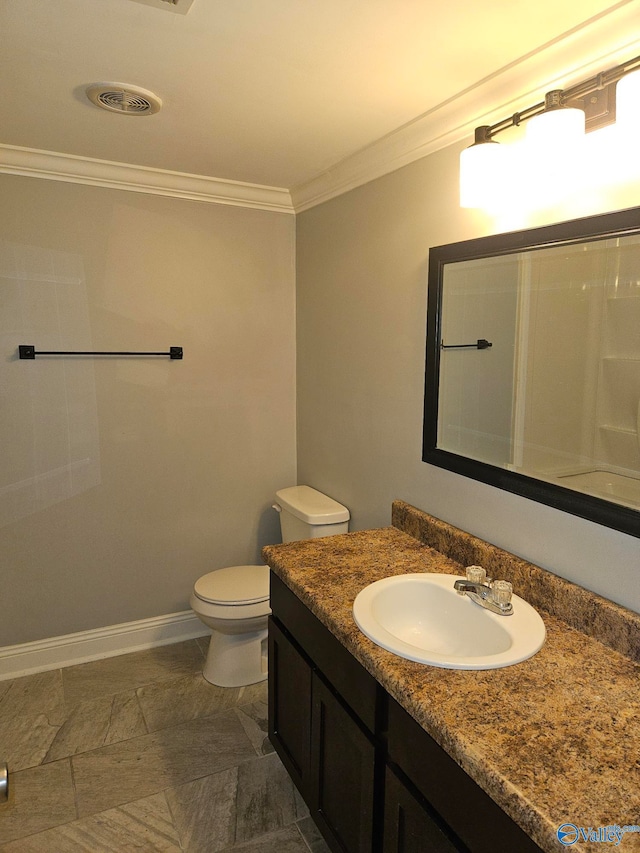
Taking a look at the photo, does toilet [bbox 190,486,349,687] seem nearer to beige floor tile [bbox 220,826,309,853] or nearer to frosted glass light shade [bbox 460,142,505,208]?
beige floor tile [bbox 220,826,309,853]

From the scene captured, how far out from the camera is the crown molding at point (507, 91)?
129cm

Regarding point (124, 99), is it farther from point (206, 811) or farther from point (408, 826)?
point (206, 811)

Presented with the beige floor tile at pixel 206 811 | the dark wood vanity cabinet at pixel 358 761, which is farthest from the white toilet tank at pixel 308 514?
the beige floor tile at pixel 206 811

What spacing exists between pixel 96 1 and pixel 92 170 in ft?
4.16

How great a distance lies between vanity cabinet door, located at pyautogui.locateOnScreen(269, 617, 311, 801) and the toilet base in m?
0.56

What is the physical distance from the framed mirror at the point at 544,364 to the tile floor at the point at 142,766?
1270 mm

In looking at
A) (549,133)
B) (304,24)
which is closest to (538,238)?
(549,133)

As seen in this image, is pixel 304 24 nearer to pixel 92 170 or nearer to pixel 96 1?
pixel 96 1

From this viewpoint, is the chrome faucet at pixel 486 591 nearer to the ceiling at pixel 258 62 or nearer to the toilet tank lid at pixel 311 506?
the toilet tank lid at pixel 311 506

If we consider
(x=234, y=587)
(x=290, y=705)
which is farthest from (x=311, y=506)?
(x=290, y=705)

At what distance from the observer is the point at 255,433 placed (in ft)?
9.78

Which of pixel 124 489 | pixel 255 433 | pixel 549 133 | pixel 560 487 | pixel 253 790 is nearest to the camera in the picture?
pixel 549 133

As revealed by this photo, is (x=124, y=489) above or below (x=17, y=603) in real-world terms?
above

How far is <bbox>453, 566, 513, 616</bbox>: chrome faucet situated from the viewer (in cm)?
150
